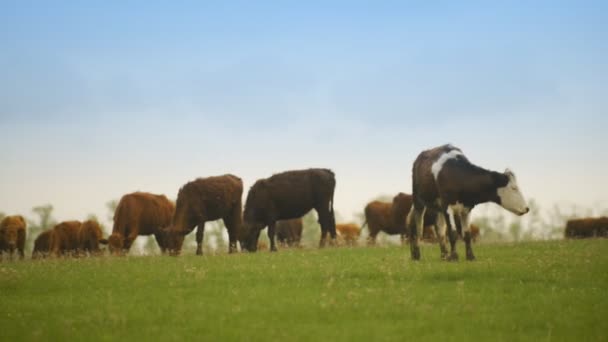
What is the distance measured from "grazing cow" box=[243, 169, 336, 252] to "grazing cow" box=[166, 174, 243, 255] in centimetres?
63

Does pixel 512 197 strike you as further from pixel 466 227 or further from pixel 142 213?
pixel 142 213

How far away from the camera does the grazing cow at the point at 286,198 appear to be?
1339 inches

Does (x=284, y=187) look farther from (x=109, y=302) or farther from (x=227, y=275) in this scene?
(x=109, y=302)

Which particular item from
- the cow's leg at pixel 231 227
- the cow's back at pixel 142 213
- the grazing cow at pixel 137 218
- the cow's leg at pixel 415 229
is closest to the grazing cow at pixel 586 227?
the cow's leg at pixel 231 227

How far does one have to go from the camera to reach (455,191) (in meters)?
20.3

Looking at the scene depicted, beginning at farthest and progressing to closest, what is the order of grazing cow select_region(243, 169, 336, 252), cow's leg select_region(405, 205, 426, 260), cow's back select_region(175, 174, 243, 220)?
1. grazing cow select_region(243, 169, 336, 252)
2. cow's back select_region(175, 174, 243, 220)
3. cow's leg select_region(405, 205, 426, 260)

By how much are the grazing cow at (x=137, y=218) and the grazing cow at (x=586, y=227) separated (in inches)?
915

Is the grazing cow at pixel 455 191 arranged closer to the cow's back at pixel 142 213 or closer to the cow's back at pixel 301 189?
the cow's back at pixel 301 189

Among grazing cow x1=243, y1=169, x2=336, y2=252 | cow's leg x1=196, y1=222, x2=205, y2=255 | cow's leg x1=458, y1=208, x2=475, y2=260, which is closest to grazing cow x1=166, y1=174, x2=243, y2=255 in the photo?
cow's leg x1=196, y1=222, x2=205, y2=255

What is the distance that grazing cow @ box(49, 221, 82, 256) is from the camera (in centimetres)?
4059

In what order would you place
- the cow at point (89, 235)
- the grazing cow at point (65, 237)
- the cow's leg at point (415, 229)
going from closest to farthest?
the cow's leg at point (415, 229)
the cow at point (89, 235)
the grazing cow at point (65, 237)

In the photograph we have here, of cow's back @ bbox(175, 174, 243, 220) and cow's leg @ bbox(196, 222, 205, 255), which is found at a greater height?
cow's back @ bbox(175, 174, 243, 220)

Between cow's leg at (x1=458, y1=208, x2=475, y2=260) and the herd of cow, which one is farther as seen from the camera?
the herd of cow

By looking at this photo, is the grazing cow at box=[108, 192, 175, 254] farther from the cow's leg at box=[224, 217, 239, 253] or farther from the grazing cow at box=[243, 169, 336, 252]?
the grazing cow at box=[243, 169, 336, 252]
